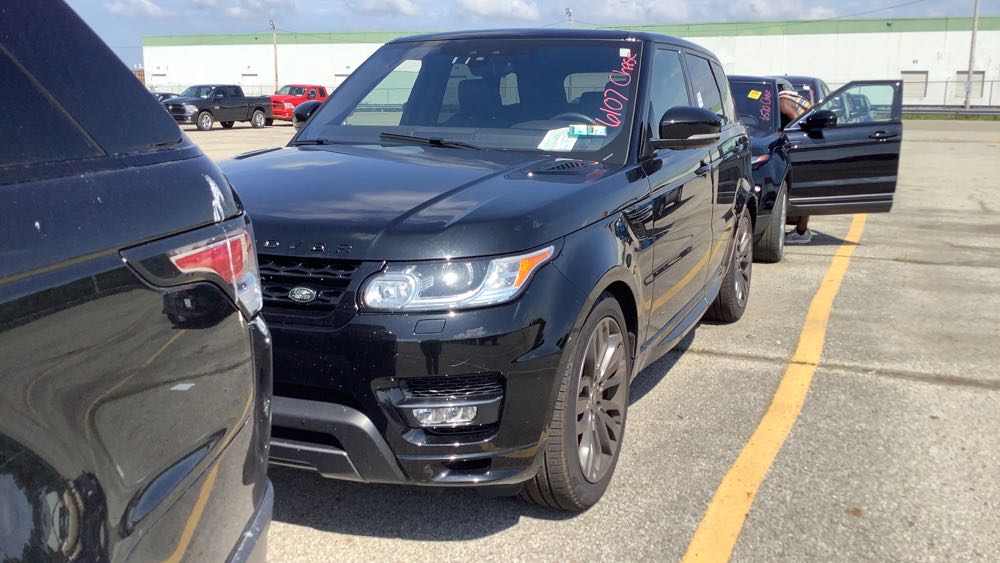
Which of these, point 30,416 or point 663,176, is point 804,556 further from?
point 30,416

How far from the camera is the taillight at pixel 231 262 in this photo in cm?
178

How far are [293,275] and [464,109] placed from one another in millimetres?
1836

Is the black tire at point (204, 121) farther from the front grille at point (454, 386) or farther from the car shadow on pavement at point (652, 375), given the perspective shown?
the front grille at point (454, 386)

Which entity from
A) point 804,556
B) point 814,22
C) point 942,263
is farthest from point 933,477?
point 814,22

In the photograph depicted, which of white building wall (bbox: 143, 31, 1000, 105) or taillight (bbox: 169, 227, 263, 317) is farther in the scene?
white building wall (bbox: 143, 31, 1000, 105)

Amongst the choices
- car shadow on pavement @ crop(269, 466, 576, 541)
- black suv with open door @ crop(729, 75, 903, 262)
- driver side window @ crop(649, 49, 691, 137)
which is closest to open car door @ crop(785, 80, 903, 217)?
black suv with open door @ crop(729, 75, 903, 262)

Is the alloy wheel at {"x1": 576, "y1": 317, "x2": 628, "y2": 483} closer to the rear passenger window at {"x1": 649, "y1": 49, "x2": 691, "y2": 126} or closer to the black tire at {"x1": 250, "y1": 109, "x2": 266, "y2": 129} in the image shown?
the rear passenger window at {"x1": 649, "y1": 49, "x2": 691, "y2": 126}

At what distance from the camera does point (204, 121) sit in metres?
34.7

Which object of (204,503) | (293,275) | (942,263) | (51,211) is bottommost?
(942,263)

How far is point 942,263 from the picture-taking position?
28.3 ft

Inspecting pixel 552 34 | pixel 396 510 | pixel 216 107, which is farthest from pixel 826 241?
pixel 216 107

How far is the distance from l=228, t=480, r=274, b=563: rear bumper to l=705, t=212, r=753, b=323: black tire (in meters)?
4.19

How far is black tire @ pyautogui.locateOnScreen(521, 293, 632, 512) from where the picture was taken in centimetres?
310

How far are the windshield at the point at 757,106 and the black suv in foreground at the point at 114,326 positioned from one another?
7.47m
